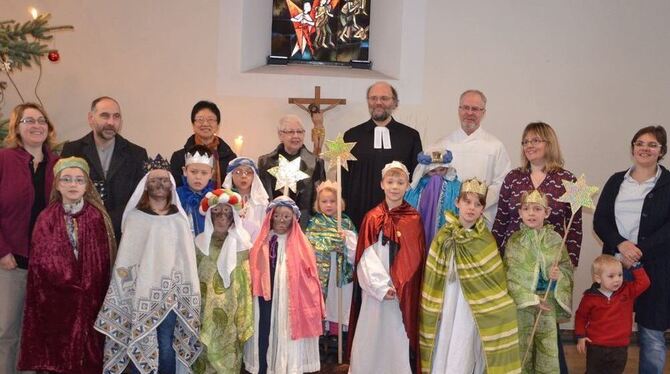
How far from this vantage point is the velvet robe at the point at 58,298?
14.2 feet

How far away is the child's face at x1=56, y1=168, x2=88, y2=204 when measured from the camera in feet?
14.4

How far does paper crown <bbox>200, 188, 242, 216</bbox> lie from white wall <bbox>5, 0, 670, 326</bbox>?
2830mm

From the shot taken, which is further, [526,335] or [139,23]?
[139,23]

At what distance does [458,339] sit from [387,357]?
1.86 ft

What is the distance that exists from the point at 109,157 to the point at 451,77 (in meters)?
3.94

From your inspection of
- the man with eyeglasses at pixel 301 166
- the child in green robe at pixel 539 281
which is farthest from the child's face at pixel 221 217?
the child in green robe at pixel 539 281

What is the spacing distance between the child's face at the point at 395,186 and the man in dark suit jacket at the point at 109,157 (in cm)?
189

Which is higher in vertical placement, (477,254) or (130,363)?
(477,254)

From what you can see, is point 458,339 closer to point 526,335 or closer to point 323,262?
point 526,335

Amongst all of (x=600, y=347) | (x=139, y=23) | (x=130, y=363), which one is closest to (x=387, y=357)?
(x=600, y=347)

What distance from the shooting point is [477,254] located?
457 cm

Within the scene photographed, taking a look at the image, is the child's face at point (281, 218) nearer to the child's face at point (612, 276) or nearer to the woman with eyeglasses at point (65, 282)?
the woman with eyeglasses at point (65, 282)

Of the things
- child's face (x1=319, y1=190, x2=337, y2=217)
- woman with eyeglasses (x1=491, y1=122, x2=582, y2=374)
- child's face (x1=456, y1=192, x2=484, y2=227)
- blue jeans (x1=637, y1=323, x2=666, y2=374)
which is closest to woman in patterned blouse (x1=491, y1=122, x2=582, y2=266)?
woman with eyeglasses (x1=491, y1=122, x2=582, y2=374)

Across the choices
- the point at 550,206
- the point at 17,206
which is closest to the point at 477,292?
the point at 550,206
